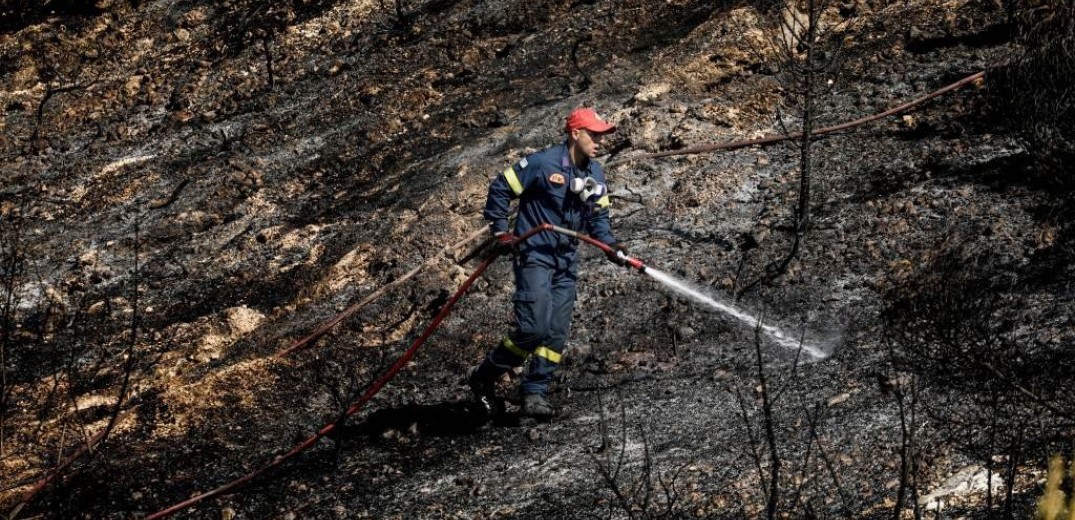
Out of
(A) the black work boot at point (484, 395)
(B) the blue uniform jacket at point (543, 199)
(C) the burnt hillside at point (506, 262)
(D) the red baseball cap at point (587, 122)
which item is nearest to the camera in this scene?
(C) the burnt hillside at point (506, 262)

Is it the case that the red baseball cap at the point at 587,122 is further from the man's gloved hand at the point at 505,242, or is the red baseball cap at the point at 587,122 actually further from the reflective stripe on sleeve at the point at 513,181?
the man's gloved hand at the point at 505,242

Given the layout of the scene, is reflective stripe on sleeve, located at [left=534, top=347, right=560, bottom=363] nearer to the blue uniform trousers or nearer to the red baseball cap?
the blue uniform trousers

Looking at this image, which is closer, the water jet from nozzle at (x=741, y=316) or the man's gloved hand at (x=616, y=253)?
the man's gloved hand at (x=616, y=253)

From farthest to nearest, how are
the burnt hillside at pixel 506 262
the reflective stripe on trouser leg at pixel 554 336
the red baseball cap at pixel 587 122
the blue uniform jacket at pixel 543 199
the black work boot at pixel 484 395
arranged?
1. the black work boot at pixel 484 395
2. the reflective stripe on trouser leg at pixel 554 336
3. the blue uniform jacket at pixel 543 199
4. the red baseball cap at pixel 587 122
5. the burnt hillside at pixel 506 262

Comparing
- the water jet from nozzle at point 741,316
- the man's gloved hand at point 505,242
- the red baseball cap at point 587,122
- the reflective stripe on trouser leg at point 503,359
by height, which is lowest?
the water jet from nozzle at point 741,316

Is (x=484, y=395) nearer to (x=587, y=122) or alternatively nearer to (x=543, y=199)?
(x=543, y=199)

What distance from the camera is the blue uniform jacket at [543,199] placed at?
19.8 ft

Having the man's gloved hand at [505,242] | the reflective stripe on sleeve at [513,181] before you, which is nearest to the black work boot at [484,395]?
the man's gloved hand at [505,242]

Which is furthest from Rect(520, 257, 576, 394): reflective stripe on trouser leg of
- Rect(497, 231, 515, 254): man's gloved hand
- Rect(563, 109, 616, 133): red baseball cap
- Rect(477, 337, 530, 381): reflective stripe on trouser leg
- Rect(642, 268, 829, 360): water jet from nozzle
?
Rect(563, 109, 616, 133): red baseball cap

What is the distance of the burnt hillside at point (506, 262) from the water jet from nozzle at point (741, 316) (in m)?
0.06

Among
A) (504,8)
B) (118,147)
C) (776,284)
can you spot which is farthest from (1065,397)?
(118,147)

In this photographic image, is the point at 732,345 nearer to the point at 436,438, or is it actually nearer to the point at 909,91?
the point at 436,438

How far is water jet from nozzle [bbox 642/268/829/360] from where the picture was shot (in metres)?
6.55

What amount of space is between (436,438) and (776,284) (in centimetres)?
295
